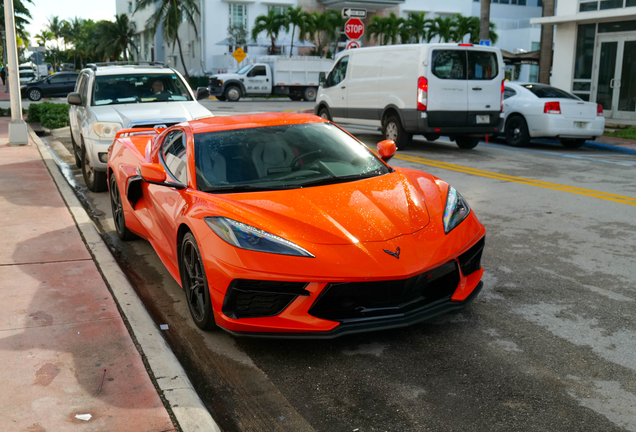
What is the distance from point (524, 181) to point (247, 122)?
248 inches

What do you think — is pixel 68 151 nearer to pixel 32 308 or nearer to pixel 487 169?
pixel 487 169

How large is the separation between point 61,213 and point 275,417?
17.5 ft

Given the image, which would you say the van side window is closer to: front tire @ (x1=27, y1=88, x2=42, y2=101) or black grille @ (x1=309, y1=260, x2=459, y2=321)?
black grille @ (x1=309, y1=260, x2=459, y2=321)

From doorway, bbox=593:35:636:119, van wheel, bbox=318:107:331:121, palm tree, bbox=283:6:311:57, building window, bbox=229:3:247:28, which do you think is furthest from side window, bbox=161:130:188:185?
building window, bbox=229:3:247:28

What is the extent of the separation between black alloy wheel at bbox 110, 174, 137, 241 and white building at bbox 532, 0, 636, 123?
17.1m

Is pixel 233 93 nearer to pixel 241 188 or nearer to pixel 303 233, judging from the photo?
pixel 241 188

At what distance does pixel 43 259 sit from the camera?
594 cm

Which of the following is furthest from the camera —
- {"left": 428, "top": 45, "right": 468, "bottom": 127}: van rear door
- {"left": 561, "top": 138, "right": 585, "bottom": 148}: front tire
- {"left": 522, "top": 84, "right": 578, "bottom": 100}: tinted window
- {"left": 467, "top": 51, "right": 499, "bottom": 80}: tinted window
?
{"left": 561, "top": 138, "right": 585, "bottom": 148}: front tire

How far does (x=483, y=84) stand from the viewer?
13.8 m

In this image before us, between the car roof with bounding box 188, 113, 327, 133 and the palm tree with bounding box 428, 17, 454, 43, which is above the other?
the palm tree with bounding box 428, 17, 454, 43

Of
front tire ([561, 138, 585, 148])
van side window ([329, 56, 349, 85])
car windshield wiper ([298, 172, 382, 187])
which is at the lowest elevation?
front tire ([561, 138, 585, 148])

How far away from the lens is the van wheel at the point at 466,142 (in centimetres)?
1491

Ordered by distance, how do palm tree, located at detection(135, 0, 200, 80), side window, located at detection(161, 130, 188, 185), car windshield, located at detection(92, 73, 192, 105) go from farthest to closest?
palm tree, located at detection(135, 0, 200, 80) < car windshield, located at detection(92, 73, 192, 105) < side window, located at detection(161, 130, 188, 185)

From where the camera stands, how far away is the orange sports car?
382cm
